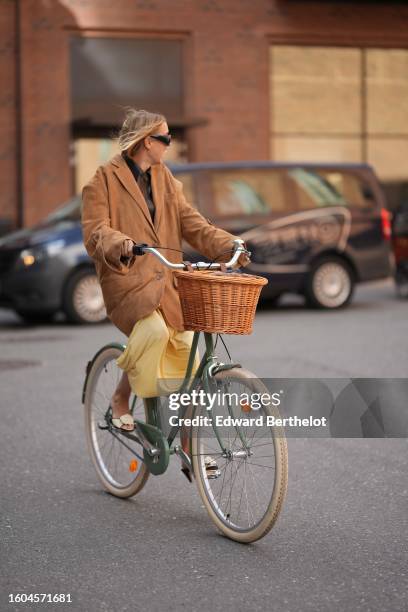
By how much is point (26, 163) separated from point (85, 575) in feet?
62.5

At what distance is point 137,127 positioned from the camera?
202 inches

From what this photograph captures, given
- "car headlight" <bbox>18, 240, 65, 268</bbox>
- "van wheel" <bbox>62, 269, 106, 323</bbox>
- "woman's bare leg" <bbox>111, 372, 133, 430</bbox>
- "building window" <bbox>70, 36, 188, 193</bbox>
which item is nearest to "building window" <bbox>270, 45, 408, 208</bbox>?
"building window" <bbox>70, 36, 188, 193</bbox>

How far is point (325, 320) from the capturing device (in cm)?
1391

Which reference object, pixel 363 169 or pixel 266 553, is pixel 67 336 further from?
pixel 266 553

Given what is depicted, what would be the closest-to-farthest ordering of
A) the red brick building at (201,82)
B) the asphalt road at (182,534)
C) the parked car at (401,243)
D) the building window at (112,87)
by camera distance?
1. the asphalt road at (182,534)
2. the parked car at (401,243)
3. the red brick building at (201,82)
4. the building window at (112,87)

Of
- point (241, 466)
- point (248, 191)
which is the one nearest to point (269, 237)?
point (248, 191)

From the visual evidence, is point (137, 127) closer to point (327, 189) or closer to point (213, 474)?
point (213, 474)

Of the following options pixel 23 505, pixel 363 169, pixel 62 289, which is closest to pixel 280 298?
pixel 363 169

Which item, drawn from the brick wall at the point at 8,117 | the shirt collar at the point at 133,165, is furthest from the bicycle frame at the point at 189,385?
the brick wall at the point at 8,117

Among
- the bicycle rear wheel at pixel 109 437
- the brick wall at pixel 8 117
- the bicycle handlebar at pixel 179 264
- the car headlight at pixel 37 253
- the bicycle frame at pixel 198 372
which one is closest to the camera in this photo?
the bicycle handlebar at pixel 179 264

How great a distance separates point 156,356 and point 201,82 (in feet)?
62.7

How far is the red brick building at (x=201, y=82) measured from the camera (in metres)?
22.9

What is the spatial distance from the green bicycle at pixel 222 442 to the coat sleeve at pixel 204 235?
0.15 meters

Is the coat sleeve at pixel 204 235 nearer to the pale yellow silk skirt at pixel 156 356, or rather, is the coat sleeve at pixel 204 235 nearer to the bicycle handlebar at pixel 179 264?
the bicycle handlebar at pixel 179 264
